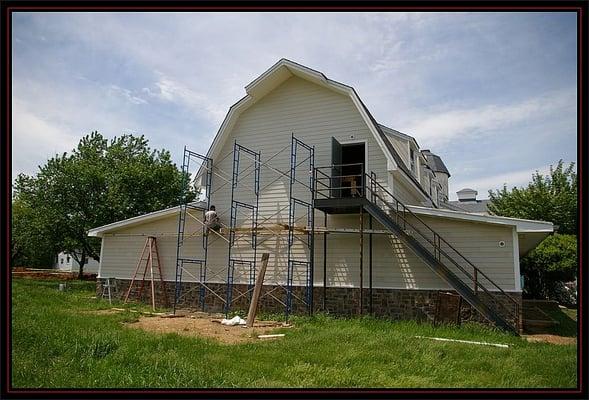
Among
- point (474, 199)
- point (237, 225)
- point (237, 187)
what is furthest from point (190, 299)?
point (474, 199)

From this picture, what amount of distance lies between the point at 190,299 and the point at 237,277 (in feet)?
7.00

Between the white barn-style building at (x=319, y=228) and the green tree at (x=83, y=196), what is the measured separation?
11.1 meters

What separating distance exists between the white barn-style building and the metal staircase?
0.11ft

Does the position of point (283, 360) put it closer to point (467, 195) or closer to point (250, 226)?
point (250, 226)

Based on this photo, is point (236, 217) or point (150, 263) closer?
point (236, 217)

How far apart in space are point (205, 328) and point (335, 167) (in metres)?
6.72

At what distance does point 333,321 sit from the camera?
12.9m

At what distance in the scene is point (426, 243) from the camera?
13992mm

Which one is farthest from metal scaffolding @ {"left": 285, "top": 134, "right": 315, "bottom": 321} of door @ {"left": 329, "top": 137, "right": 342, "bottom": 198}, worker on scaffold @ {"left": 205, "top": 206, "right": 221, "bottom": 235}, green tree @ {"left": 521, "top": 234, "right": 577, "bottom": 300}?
green tree @ {"left": 521, "top": 234, "right": 577, "bottom": 300}

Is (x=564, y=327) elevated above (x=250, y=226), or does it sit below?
below

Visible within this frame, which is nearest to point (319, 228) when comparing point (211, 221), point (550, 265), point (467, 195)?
point (211, 221)

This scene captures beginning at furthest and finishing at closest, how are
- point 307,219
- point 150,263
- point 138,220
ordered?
point 138,220 < point 150,263 < point 307,219

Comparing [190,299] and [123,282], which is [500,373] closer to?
[190,299]

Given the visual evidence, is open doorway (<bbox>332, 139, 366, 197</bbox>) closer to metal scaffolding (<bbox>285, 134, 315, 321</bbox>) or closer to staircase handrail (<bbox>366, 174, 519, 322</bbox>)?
staircase handrail (<bbox>366, 174, 519, 322</bbox>)
